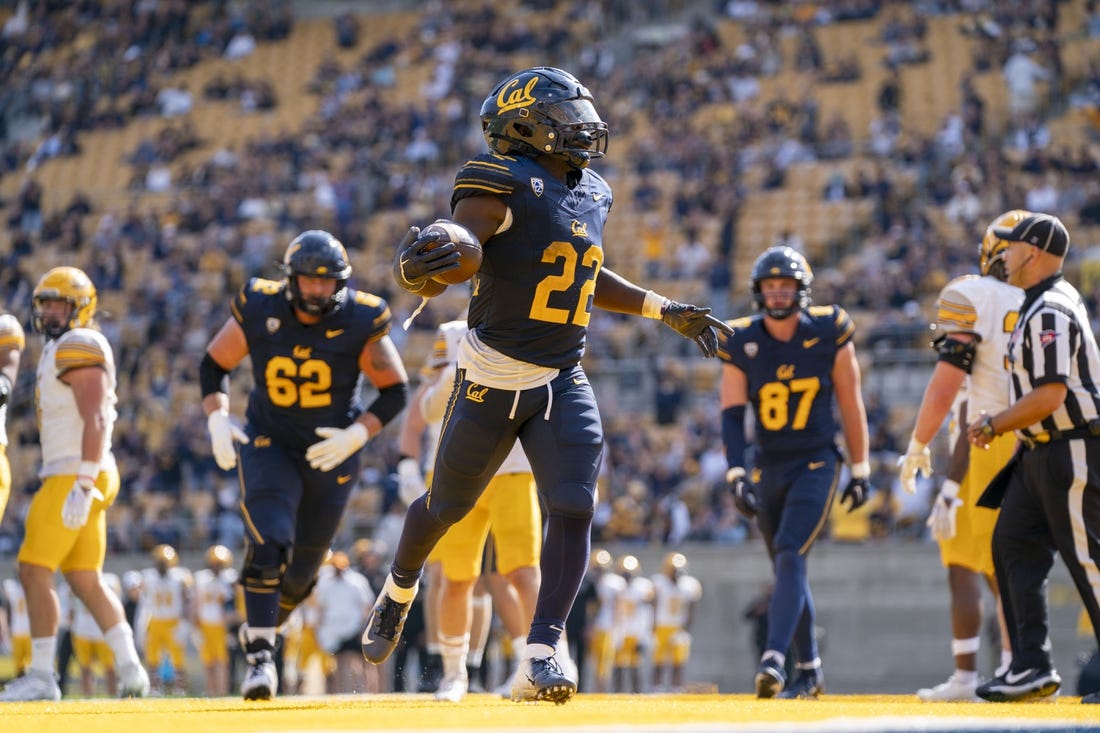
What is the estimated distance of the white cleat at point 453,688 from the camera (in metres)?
8.37

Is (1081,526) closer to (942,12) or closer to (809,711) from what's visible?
(809,711)

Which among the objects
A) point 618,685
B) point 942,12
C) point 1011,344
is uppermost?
point 942,12

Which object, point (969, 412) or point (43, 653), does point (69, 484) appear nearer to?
point (43, 653)

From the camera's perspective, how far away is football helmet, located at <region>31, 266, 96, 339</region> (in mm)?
8922

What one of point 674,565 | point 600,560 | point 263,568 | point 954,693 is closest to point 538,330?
point 263,568

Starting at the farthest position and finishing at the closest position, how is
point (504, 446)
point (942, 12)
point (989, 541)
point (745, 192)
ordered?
point (942, 12), point (745, 192), point (989, 541), point (504, 446)

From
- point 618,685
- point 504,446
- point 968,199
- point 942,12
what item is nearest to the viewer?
point 504,446

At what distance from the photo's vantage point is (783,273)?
28.8 feet

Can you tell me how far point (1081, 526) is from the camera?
23.5 feet

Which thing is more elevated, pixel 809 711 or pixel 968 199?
pixel 968 199

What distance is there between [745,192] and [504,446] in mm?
19365

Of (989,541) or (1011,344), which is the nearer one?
(1011,344)

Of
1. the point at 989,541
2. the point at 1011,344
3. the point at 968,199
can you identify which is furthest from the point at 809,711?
the point at 968,199

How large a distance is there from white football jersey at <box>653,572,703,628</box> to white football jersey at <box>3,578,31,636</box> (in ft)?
20.5
